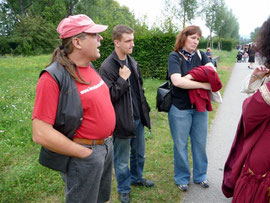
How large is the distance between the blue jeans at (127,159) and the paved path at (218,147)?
71 cm

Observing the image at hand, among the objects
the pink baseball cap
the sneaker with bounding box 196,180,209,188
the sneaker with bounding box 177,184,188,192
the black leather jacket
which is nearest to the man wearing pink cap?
the pink baseball cap

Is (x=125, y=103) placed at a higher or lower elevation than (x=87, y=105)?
lower

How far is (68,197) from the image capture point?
1.85 meters

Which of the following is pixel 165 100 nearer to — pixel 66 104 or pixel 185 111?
pixel 185 111

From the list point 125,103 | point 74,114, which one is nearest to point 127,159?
point 125,103

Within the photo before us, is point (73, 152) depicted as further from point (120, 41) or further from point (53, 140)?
point (120, 41)

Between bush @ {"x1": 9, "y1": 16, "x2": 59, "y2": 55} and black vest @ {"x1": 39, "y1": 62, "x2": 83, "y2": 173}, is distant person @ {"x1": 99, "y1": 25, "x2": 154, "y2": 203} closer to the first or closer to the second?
black vest @ {"x1": 39, "y1": 62, "x2": 83, "y2": 173}

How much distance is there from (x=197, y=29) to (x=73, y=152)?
2088mm

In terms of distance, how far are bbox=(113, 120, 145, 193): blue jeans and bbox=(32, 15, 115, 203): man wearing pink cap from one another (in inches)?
31.5

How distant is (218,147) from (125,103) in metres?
2.63

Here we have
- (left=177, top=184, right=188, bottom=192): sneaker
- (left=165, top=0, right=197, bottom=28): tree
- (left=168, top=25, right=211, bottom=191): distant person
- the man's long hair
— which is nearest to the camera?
the man's long hair

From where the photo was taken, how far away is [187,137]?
3.06 m

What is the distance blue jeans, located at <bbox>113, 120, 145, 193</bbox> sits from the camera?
2.81 m

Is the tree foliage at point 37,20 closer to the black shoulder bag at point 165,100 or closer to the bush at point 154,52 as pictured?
the bush at point 154,52
